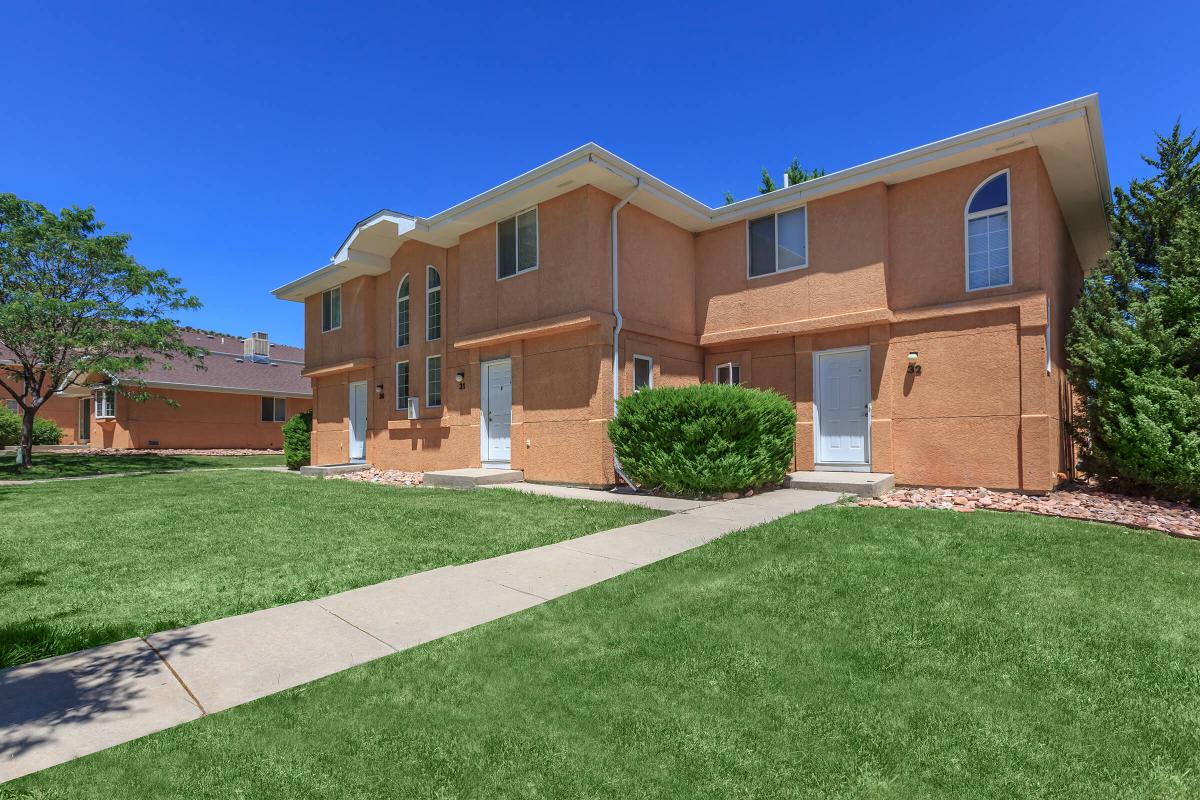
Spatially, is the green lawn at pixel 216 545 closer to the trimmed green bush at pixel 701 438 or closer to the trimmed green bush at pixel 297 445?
the trimmed green bush at pixel 701 438

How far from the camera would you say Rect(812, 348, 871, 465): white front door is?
10.9m

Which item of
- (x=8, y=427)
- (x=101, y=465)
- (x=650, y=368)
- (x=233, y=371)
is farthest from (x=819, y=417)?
(x=8, y=427)

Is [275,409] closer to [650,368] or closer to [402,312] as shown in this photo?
[402,312]

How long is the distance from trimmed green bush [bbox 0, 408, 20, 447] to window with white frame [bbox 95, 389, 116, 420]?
3.14 metres

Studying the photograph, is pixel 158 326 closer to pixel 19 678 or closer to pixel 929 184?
→ pixel 19 678

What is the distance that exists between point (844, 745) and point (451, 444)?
39.1ft

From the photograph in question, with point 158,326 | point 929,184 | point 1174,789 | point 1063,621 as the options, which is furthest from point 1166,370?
point 158,326

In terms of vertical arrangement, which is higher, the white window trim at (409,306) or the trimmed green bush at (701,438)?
the white window trim at (409,306)

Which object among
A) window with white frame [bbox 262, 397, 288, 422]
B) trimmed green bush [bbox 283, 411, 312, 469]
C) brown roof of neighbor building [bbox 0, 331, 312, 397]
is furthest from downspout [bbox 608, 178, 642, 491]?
window with white frame [bbox 262, 397, 288, 422]

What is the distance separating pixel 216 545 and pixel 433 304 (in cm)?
901

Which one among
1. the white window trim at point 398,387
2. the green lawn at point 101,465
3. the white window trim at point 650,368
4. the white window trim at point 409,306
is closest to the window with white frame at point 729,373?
the white window trim at point 650,368

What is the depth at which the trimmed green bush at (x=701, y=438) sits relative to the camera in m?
8.95

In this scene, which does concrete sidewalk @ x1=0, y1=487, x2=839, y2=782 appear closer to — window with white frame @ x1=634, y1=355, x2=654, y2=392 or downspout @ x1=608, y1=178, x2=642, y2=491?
downspout @ x1=608, y1=178, x2=642, y2=491

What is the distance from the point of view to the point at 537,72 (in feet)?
42.8
